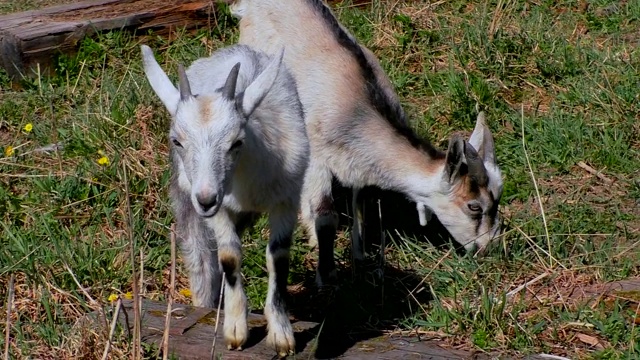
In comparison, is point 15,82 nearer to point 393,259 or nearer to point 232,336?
point 393,259

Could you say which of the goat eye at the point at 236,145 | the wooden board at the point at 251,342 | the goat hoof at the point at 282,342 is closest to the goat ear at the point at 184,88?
the goat eye at the point at 236,145

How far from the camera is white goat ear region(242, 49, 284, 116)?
4.43 m

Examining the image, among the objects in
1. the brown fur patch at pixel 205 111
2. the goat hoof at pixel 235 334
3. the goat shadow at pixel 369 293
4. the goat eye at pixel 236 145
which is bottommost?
the goat shadow at pixel 369 293

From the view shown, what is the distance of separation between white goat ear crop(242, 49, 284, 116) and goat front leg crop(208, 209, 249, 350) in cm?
52

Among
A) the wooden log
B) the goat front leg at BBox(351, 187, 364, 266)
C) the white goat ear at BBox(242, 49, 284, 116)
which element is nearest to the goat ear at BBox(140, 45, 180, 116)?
the white goat ear at BBox(242, 49, 284, 116)

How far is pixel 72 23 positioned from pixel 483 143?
121 inches

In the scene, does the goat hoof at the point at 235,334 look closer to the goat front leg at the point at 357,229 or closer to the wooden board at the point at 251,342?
the wooden board at the point at 251,342

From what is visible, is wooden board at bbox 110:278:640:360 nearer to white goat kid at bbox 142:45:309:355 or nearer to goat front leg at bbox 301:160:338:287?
white goat kid at bbox 142:45:309:355

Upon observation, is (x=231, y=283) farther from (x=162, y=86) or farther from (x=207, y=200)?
(x=162, y=86)

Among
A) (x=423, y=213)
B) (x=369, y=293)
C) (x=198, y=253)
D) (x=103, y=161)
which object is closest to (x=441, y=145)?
(x=423, y=213)

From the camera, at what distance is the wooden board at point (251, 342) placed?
180 inches

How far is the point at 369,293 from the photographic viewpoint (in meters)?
5.70

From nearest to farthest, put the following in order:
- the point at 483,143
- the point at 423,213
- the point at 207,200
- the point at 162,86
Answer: the point at 207,200
the point at 162,86
the point at 483,143
the point at 423,213

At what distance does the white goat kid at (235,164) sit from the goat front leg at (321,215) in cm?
80
